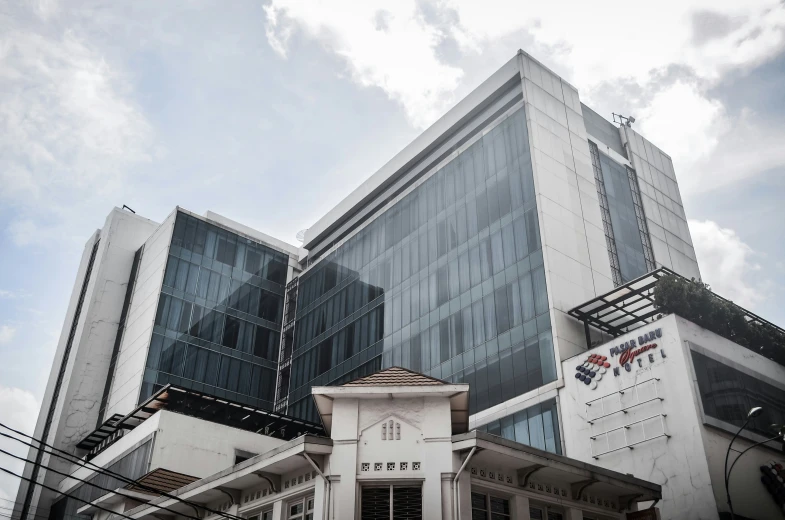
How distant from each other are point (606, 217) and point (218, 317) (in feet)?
125

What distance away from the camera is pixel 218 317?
7144 cm

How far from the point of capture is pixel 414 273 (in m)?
59.9

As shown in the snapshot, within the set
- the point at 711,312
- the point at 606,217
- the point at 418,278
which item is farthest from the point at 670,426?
the point at 418,278

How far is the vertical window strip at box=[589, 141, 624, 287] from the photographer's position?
173 ft

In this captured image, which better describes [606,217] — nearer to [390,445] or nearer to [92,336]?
[390,445]

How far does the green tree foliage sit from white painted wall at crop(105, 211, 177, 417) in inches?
1698

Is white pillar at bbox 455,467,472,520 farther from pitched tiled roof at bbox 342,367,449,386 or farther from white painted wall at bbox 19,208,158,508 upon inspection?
white painted wall at bbox 19,208,158,508

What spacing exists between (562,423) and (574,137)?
24550mm

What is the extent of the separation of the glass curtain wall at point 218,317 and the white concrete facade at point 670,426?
37737 millimetres

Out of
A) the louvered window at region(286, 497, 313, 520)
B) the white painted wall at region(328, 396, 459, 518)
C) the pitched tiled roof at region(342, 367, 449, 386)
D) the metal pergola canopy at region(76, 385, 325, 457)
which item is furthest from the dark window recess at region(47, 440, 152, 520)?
the white painted wall at region(328, 396, 459, 518)

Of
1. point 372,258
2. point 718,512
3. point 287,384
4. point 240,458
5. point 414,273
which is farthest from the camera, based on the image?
point 287,384

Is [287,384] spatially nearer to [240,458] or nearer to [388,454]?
[240,458]

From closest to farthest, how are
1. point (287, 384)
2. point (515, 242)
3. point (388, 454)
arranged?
1. point (388, 454)
2. point (515, 242)
3. point (287, 384)

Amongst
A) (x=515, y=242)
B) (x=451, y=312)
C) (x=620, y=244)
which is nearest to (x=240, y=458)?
(x=451, y=312)
